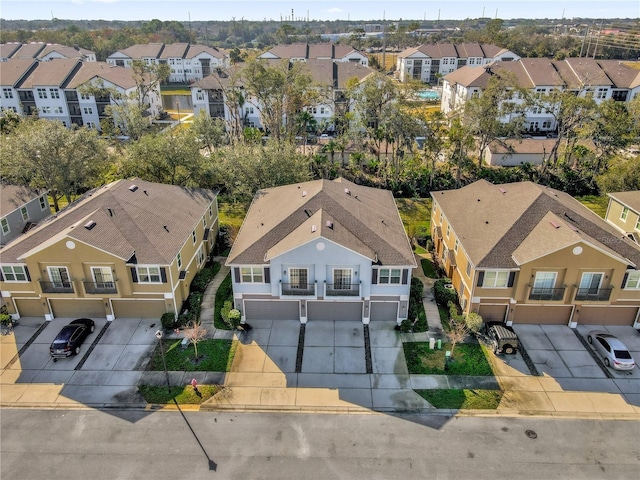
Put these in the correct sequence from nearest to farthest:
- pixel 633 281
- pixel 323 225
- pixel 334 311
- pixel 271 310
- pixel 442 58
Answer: pixel 633 281 → pixel 323 225 → pixel 334 311 → pixel 271 310 → pixel 442 58

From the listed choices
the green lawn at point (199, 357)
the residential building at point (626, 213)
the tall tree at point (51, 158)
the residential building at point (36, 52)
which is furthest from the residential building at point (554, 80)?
the residential building at point (36, 52)

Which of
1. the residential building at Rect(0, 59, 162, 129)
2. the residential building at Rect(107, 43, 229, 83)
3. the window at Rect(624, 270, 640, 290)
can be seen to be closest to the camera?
the window at Rect(624, 270, 640, 290)

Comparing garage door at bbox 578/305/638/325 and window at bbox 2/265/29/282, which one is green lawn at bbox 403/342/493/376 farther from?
window at bbox 2/265/29/282

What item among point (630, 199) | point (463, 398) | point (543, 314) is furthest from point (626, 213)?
point (463, 398)

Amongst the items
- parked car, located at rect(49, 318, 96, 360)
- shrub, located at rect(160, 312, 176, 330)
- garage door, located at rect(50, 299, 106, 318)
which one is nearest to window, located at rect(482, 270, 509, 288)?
shrub, located at rect(160, 312, 176, 330)

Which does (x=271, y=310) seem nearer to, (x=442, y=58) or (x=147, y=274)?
(x=147, y=274)

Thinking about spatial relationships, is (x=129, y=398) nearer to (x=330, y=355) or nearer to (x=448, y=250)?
(x=330, y=355)
